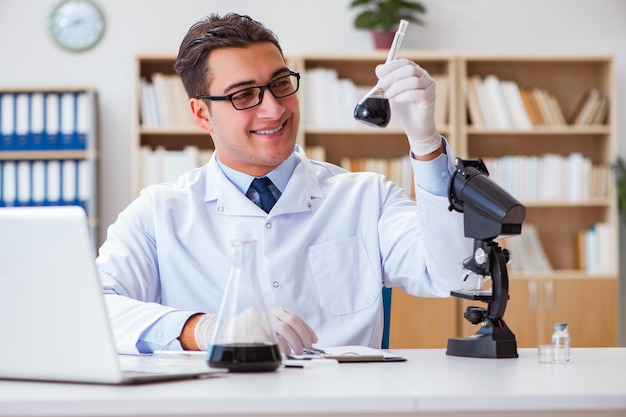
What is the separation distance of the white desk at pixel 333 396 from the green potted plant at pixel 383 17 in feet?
11.6

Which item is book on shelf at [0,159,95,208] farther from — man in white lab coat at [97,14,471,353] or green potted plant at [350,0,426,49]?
man in white lab coat at [97,14,471,353]

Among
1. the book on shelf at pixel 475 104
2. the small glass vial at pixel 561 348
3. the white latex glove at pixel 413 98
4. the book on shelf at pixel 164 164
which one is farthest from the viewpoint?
the book on shelf at pixel 475 104

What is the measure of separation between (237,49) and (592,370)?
1138 mm

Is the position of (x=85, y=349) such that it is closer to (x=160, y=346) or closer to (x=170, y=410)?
(x=170, y=410)

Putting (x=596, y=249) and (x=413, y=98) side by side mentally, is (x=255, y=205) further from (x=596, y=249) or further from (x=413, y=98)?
(x=596, y=249)

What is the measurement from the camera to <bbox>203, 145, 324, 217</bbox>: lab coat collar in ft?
6.45

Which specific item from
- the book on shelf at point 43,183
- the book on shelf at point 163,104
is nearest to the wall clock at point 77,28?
the book on shelf at point 163,104

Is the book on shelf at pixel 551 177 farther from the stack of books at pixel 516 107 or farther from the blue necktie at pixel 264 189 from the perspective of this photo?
the blue necktie at pixel 264 189

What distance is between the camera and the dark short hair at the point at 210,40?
2.04 m

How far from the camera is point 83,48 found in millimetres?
4668

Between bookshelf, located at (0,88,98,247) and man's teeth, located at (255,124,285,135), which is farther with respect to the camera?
bookshelf, located at (0,88,98,247)

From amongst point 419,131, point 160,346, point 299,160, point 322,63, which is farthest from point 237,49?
point 322,63

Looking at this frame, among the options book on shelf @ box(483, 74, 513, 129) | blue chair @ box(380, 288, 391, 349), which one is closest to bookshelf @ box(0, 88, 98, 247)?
book on shelf @ box(483, 74, 513, 129)

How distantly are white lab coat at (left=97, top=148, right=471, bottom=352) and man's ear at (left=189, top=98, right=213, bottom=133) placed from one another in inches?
5.6
